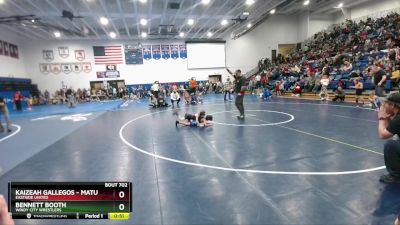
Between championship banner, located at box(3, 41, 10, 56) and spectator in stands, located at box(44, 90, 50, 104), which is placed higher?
championship banner, located at box(3, 41, 10, 56)

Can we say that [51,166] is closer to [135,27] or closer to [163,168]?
[163,168]

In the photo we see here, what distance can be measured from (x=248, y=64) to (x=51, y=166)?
28.7m

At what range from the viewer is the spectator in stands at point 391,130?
11.6ft

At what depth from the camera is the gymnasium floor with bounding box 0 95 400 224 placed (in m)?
3.25

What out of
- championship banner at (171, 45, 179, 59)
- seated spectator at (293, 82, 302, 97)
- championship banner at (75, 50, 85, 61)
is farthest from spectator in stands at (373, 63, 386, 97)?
championship banner at (75, 50, 85, 61)

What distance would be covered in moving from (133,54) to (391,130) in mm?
28354

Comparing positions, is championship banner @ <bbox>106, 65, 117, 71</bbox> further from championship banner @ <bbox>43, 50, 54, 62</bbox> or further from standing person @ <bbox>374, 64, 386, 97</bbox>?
standing person @ <bbox>374, 64, 386, 97</bbox>

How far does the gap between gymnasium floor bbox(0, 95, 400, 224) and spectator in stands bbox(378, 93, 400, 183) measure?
9.0 inches

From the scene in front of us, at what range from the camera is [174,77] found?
30.5 meters

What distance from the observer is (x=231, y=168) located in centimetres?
481

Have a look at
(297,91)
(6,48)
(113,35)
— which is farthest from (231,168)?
(6,48)

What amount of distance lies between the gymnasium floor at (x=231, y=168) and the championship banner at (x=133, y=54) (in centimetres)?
2128
